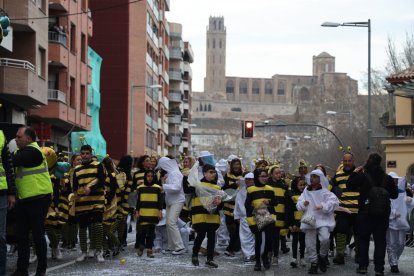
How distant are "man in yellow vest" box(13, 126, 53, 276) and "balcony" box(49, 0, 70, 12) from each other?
31900mm

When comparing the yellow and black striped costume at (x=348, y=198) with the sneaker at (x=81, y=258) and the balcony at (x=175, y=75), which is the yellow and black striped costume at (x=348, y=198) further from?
the balcony at (x=175, y=75)

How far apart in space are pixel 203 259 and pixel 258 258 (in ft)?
7.07

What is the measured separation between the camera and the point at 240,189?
20.5 m

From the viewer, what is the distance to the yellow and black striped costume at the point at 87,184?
57.1 feet

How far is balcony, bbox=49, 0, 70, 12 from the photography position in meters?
45.7

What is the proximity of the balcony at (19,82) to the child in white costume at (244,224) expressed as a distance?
1703 centimetres

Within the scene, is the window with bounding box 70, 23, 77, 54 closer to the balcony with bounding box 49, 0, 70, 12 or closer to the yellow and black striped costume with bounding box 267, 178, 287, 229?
the balcony with bounding box 49, 0, 70, 12

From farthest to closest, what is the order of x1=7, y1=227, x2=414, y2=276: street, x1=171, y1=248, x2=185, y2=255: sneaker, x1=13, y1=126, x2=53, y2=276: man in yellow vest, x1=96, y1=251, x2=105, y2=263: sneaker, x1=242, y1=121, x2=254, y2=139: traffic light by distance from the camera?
x1=242, y1=121, x2=254, y2=139: traffic light < x1=171, y1=248, x2=185, y2=255: sneaker < x1=96, y1=251, x2=105, y2=263: sneaker < x1=7, y1=227, x2=414, y2=276: street < x1=13, y1=126, x2=53, y2=276: man in yellow vest

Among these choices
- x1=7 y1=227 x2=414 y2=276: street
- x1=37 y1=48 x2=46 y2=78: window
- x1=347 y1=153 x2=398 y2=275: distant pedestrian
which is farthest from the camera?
x1=37 y1=48 x2=46 y2=78: window

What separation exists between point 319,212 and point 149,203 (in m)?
3.49

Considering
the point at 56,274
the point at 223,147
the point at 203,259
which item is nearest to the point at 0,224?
the point at 56,274

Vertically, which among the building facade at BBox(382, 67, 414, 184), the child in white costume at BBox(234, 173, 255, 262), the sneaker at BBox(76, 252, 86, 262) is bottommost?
the sneaker at BBox(76, 252, 86, 262)

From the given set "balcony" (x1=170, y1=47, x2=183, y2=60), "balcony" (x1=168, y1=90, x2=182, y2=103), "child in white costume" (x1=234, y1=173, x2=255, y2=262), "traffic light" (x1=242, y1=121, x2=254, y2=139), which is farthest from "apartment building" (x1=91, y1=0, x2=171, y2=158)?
"child in white costume" (x1=234, y1=173, x2=255, y2=262)

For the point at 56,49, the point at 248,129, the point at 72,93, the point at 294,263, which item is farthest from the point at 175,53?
the point at 294,263
